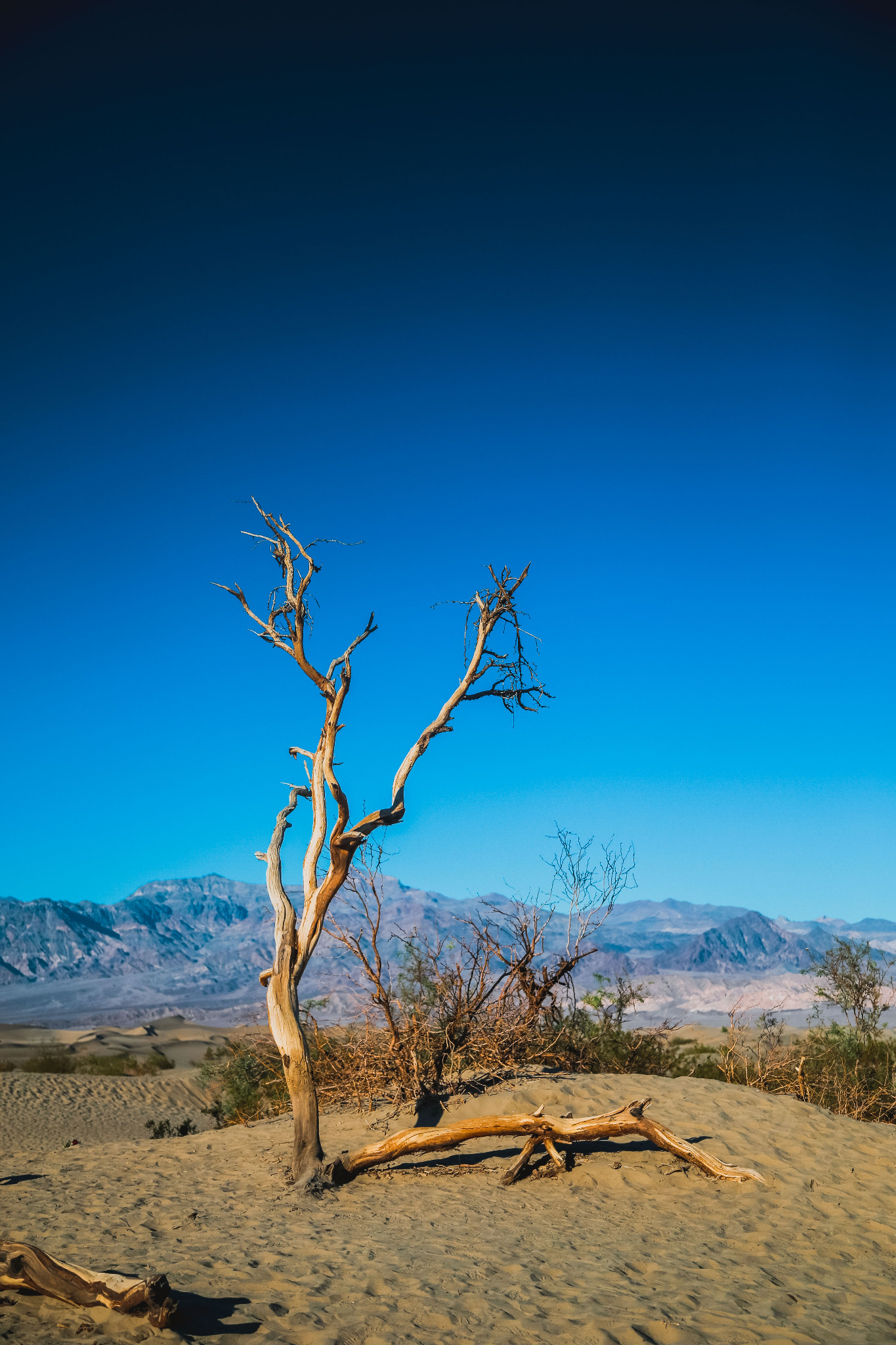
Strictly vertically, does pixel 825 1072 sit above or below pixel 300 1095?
below

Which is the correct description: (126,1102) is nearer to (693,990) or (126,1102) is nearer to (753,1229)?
→ (753,1229)

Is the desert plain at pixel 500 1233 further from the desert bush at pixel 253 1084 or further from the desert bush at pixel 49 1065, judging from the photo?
the desert bush at pixel 49 1065

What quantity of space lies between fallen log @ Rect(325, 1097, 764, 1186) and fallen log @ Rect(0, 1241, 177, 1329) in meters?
4.24

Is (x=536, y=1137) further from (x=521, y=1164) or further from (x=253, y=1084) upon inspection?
(x=253, y=1084)

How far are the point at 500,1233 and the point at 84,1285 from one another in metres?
3.74

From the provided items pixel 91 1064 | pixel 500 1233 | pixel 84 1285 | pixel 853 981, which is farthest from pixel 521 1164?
pixel 91 1064

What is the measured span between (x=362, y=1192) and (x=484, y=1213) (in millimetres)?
1384

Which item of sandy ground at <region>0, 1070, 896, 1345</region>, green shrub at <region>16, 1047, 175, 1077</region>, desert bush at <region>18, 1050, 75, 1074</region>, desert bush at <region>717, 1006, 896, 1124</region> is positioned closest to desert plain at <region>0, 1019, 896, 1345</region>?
sandy ground at <region>0, 1070, 896, 1345</region>

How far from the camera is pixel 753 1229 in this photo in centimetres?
742

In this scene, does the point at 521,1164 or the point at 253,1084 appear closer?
the point at 521,1164

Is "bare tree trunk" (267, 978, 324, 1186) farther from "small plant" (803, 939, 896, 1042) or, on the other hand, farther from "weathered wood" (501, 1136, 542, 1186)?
"small plant" (803, 939, 896, 1042)

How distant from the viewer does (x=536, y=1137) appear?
8.83 meters

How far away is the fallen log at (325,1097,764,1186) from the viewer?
862 cm

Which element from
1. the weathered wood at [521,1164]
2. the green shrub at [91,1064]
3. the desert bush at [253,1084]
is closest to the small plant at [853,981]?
the desert bush at [253,1084]
